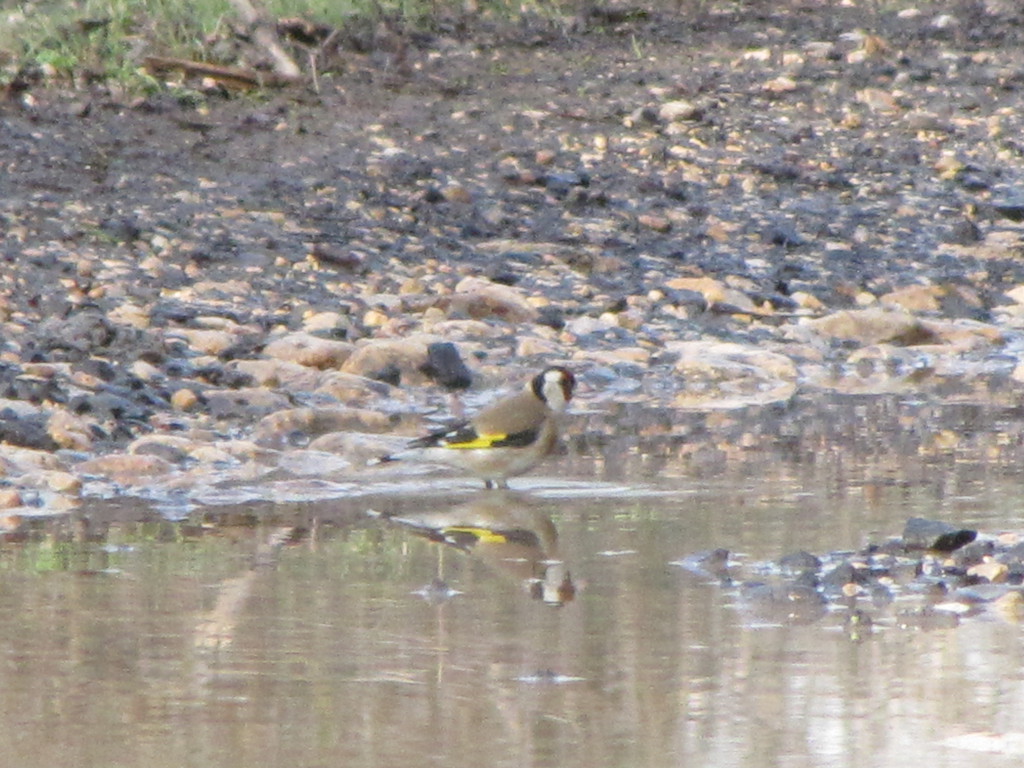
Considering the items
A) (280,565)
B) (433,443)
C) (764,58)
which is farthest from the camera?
(764,58)

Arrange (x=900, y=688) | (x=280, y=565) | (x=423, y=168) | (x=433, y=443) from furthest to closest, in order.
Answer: (x=423, y=168) → (x=433, y=443) → (x=280, y=565) → (x=900, y=688)

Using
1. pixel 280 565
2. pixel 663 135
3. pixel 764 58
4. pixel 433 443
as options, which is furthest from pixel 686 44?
pixel 280 565

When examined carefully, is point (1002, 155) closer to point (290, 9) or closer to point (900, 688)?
point (290, 9)

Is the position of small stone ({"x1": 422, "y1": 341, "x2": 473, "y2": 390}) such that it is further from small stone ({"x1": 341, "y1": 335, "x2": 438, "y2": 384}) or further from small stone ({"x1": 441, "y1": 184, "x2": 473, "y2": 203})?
small stone ({"x1": 441, "y1": 184, "x2": 473, "y2": 203})

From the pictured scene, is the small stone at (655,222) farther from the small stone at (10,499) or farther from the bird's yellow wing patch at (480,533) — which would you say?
→ the small stone at (10,499)

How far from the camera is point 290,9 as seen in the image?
41.5 ft

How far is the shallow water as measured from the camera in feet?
11.7

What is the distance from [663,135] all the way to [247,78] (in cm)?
→ 242

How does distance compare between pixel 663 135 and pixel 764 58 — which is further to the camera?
pixel 764 58

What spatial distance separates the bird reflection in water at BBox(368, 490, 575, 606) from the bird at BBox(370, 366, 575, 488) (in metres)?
0.12

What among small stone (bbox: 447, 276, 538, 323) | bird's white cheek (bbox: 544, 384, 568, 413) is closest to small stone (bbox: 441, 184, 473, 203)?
small stone (bbox: 447, 276, 538, 323)

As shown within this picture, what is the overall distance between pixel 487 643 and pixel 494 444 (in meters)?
2.42

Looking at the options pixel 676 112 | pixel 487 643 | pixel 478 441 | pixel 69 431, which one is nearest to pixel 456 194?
pixel 676 112

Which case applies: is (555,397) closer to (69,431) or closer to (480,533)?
(480,533)
